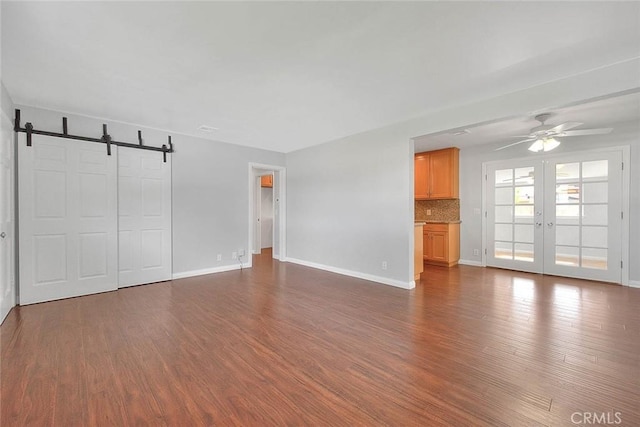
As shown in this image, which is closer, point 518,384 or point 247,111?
point 518,384

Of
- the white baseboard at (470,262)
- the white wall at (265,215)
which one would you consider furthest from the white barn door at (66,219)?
the white baseboard at (470,262)

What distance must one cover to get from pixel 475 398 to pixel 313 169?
15.7ft

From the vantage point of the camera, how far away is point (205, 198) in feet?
17.0

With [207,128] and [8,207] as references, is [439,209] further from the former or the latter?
[8,207]

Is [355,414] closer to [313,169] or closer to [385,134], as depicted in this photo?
[385,134]

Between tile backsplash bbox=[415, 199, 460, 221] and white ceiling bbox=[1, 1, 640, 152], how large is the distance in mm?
3298

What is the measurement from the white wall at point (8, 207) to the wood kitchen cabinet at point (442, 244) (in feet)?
21.9

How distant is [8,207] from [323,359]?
400cm

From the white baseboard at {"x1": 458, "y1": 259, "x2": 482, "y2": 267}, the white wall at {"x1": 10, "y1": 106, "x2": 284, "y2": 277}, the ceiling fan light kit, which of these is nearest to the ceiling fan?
the ceiling fan light kit

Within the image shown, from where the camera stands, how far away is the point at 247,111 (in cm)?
379

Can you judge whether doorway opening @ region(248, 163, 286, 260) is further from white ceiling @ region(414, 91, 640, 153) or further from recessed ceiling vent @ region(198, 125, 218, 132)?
white ceiling @ region(414, 91, 640, 153)

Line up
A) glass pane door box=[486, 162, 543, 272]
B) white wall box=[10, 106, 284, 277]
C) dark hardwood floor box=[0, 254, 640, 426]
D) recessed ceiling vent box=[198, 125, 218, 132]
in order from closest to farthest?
dark hardwood floor box=[0, 254, 640, 426], recessed ceiling vent box=[198, 125, 218, 132], white wall box=[10, 106, 284, 277], glass pane door box=[486, 162, 543, 272]

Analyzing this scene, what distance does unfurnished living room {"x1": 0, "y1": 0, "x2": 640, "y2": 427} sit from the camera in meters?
1.87

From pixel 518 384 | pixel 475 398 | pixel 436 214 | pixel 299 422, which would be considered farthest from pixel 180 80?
pixel 436 214
